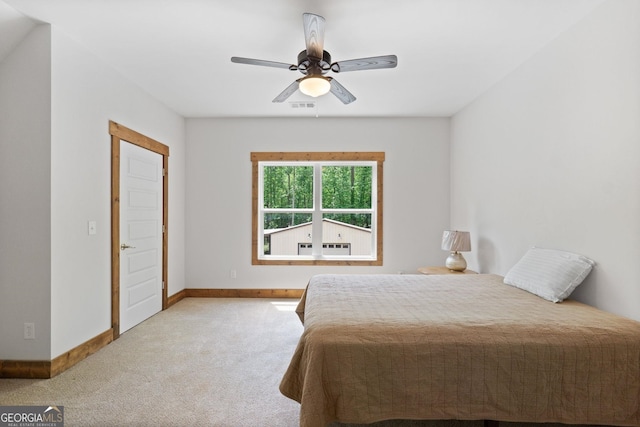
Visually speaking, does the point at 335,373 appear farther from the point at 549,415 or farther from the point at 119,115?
the point at 119,115

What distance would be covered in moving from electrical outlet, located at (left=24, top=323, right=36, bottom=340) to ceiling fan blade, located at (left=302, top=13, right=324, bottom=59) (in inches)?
114

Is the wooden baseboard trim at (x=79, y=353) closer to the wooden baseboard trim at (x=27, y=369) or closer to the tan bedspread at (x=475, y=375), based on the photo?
the wooden baseboard trim at (x=27, y=369)

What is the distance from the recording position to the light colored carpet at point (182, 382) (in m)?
1.94

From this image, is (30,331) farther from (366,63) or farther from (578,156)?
(578,156)

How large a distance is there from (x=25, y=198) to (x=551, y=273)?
154 inches

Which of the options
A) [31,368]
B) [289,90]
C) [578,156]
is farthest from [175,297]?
[578,156]

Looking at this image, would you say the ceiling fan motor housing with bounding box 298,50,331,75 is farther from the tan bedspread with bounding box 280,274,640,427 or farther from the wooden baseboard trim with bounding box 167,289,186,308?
the wooden baseboard trim with bounding box 167,289,186,308

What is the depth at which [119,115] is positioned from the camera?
127 inches

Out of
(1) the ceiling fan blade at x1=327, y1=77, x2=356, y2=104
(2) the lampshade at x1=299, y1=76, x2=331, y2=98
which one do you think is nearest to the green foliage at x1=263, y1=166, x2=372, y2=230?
(1) the ceiling fan blade at x1=327, y1=77, x2=356, y2=104

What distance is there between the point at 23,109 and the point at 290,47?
83.4 inches

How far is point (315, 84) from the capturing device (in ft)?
7.80

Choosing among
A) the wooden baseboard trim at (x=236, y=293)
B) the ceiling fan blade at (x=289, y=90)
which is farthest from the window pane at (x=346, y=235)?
the ceiling fan blade at (x=289, y=90)

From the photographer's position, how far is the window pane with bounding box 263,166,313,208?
4.83 meters

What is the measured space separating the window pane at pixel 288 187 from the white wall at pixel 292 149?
0.31 m
